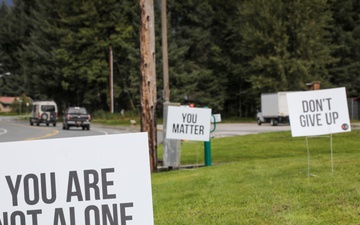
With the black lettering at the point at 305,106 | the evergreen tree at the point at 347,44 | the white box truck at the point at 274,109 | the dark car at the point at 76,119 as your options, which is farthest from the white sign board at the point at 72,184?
the evergreen tree at the point at 347,44

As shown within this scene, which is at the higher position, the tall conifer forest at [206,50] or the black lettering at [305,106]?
the tall conifer forest at [206,50]

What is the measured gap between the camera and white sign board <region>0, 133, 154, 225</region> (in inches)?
161

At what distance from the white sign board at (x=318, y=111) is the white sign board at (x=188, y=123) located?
3890mm

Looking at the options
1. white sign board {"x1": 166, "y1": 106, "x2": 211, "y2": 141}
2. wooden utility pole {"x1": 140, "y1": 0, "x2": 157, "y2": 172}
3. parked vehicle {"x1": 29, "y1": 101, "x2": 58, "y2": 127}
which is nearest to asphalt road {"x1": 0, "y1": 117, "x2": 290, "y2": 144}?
parked vehicle {"x1": 29, "y1": 101, "x2": 58, "y2": 127}

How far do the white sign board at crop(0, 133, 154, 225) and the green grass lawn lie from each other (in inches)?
143

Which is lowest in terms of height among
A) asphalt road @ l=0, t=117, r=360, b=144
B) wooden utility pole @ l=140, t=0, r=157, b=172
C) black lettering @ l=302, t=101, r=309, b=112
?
asphalt road @ l=0, t=117, r=360, b=144

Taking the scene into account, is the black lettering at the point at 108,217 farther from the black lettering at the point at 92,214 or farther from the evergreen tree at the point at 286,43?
the evergreen tree at the point at 286,43

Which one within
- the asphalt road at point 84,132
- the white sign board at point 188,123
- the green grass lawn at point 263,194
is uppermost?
the white sign board at point 188,123

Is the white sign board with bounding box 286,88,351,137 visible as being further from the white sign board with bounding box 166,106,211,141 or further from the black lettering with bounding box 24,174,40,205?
the black lettering with bounding box 24,174,40,205

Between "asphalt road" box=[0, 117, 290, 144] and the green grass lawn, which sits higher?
"asphalt road" box=[0, 117, 290, 144]

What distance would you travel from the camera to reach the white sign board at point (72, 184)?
13.4 feet

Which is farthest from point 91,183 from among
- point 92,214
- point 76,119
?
point 76,119

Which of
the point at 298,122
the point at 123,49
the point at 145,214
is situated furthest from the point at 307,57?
the point at 145,214

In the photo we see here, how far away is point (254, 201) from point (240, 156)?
955 cm
